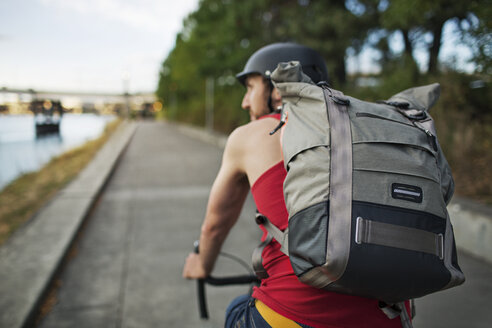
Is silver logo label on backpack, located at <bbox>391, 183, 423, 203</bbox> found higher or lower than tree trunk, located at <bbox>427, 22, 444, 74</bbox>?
lower

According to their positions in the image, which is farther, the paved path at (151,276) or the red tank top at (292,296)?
the paved path at (151,276)

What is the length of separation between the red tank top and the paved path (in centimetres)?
74

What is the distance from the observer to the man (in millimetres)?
1218

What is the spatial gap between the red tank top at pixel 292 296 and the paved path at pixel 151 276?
0.74 m

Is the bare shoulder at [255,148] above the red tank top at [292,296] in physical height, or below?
above

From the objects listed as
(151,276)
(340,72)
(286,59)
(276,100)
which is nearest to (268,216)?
(276,100)

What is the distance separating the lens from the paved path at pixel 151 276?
3137mm

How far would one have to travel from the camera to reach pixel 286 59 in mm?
1815

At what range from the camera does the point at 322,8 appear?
33.5 feet

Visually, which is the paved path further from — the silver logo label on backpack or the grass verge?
the silver logo label on backpack

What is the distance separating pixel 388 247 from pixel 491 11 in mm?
4663

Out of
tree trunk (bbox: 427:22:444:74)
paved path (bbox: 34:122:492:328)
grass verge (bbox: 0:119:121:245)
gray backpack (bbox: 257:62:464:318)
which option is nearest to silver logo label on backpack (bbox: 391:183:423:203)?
gray backpack (bbox: 257:62:464:318)

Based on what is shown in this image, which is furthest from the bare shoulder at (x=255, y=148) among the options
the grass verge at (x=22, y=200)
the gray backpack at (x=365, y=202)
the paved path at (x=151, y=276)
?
the grass verge at (x=22, y=200)

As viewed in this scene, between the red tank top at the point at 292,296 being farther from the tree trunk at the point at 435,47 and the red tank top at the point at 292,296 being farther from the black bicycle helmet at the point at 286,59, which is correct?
the tree trunk at the point at 435,47
